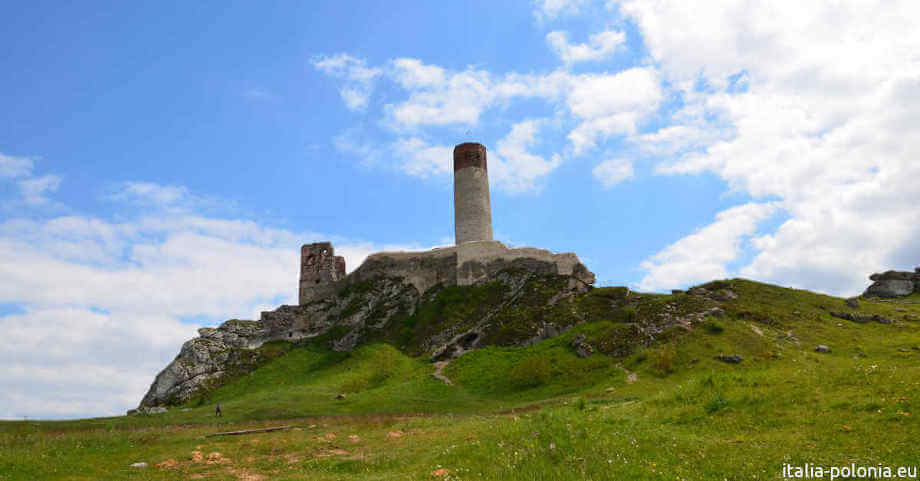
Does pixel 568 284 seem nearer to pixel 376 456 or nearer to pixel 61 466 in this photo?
pixel 376 456

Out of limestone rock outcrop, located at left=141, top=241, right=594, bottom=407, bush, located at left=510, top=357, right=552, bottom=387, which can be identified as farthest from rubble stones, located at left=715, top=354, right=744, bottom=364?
limestone rock outcrop, located at left=141, top=241, right=594, bottom=407

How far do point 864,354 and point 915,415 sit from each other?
3045 centimetres

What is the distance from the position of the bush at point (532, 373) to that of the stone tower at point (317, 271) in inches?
1503

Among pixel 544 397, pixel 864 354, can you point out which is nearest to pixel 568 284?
pixel 544 397

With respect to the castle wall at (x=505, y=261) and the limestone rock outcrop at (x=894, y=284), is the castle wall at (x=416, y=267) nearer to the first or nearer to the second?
the castle wall at (x=505, y=261)

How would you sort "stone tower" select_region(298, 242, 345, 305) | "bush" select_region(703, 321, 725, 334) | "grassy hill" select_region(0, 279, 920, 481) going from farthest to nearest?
"stone tower" select_region(298, 242, 345, 305), "bush" select_region(703, 321, 725, 334), "grassy hill" select_region(0, 279, 920, 481)

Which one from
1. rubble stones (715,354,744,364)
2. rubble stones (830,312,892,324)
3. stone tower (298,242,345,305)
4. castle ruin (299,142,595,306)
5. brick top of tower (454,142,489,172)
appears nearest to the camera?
rubble stones (715,354,744,364)

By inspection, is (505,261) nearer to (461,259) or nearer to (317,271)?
(461,259)

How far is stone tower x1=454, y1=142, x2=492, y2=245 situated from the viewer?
72.6 metres

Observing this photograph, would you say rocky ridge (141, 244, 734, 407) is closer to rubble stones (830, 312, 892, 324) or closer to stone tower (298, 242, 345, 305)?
stone tower (298, 242, 345, 305)

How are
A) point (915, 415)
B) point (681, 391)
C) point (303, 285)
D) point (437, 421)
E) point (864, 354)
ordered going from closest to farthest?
point (915, 415), point (681, 391), point (437, 421), point (864, 354), point (303, 285)

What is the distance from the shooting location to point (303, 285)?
79188mm

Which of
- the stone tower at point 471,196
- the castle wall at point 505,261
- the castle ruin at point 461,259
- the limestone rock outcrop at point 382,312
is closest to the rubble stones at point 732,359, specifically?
the limestone rock outcrop at point 382,312

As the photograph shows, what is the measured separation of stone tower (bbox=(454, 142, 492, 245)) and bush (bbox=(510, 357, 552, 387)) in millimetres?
27500
